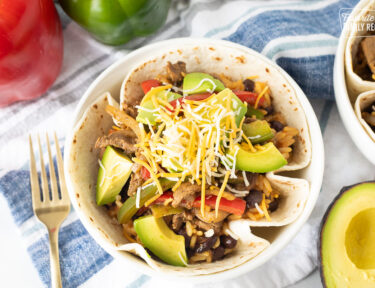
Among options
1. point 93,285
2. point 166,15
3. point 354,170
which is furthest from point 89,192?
point 354,170

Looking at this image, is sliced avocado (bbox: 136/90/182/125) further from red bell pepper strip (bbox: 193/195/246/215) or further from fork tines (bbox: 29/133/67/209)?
fork tines (bbox: 29/133/67/209)

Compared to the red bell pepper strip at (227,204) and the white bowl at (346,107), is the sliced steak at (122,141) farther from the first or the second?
the white bowl at (346,107)

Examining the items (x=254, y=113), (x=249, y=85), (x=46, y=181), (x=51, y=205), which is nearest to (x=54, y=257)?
(x=51, y=205)

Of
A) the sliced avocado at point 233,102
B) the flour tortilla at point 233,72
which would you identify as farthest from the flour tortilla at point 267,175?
the sliced avocado at point 233,102

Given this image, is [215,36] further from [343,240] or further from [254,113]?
[343,240]

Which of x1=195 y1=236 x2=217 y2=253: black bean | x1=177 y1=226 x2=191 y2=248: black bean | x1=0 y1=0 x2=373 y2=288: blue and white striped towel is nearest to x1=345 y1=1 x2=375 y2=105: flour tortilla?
x1=0 y1=0 x2=373 y2=288: blue and white striped towel

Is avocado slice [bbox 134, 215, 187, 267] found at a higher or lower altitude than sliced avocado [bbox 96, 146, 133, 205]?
lower
